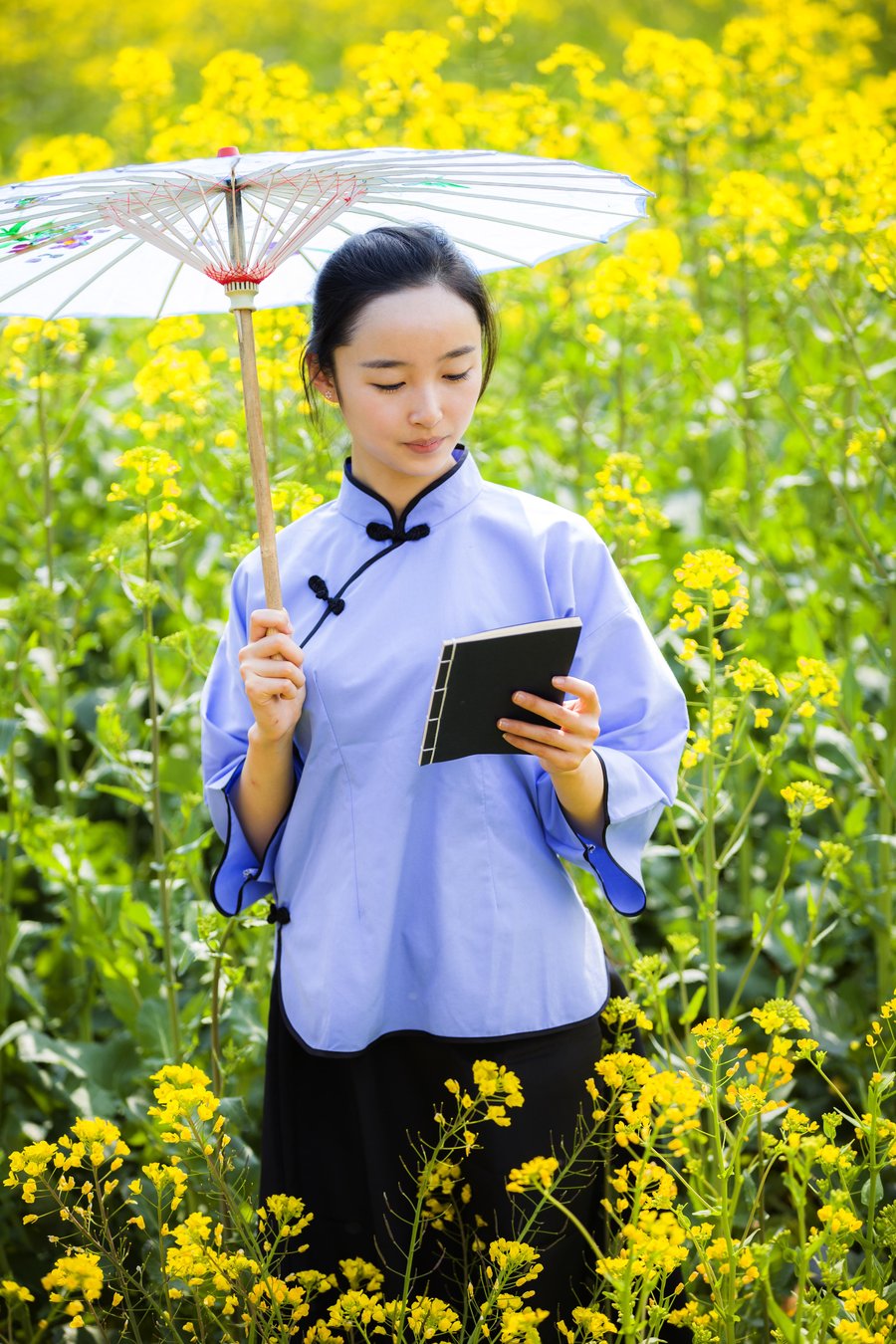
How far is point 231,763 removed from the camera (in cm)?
179

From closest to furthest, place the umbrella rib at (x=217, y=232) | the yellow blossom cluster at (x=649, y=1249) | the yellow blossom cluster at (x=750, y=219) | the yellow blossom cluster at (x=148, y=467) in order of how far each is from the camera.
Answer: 1. the yellow blossom cluster at (x=649, y=1249)
2. the umbrella rib at (x=217, y=232)
3. the yellow blossom cluster at (x=148, y=467)
4. the yellow blossom cluster at (x=750, y=219)

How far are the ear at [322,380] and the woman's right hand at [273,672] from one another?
0.32 meters

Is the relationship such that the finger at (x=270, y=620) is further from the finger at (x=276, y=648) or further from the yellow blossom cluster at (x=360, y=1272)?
the yellow blossom cluster at (x=360, y=1272)

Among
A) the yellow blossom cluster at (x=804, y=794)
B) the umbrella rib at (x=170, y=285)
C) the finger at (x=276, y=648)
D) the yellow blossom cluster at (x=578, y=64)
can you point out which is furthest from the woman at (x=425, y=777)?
the yellow blossom cluster at (x=578, y=64)

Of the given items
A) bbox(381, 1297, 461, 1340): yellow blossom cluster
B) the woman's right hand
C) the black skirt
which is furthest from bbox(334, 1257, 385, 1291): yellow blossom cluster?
the woman's right hand

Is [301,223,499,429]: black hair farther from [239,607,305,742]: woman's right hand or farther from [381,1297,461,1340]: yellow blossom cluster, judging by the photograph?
[381,1297,461,1340]: yellow blossom cluster

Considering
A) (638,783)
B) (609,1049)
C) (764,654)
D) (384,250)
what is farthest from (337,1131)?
(764,654)

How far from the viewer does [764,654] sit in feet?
10.9

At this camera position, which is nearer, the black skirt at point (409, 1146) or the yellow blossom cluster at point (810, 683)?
the black skirt at point (409, 1146)

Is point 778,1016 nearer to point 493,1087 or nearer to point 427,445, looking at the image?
point 493,1087

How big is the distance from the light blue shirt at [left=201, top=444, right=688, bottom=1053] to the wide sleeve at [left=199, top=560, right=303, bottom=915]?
4.0 inches

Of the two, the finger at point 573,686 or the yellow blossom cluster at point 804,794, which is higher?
the finger at point 573,686

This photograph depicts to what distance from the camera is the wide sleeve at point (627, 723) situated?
64.7 inches

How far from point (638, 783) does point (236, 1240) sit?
103 cm
